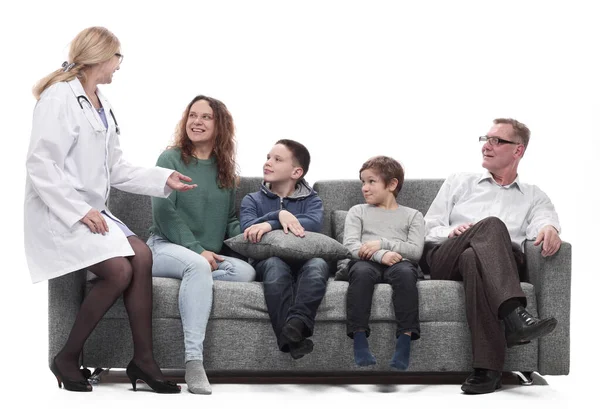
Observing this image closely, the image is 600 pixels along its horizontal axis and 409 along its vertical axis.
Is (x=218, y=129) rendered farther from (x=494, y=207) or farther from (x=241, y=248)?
(x=494, y=207)

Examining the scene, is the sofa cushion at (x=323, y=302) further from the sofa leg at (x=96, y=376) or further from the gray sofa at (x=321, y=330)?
the sofa leg at (x=96, y=376)

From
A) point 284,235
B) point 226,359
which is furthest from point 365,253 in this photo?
point 226,359

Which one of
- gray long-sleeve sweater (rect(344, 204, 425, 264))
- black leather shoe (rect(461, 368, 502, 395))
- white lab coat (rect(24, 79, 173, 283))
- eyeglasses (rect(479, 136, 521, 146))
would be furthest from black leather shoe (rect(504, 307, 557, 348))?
white lab coat (rect(24, 79, 173, 283))

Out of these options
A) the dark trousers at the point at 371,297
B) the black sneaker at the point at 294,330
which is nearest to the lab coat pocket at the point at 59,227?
the black sneaker at the point at 294,330

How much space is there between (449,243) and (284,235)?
722 millimetres

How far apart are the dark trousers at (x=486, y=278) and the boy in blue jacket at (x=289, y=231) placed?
1.91 feet

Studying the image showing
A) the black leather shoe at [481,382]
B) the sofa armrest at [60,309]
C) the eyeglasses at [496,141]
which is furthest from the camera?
the eyeglasses at [496,141]

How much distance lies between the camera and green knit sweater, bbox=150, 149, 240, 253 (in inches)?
178

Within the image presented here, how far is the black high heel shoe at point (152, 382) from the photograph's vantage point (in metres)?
4.02

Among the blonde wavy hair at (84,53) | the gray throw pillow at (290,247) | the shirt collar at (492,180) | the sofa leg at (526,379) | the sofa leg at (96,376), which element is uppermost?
the blonde wavy hair at (84,53)

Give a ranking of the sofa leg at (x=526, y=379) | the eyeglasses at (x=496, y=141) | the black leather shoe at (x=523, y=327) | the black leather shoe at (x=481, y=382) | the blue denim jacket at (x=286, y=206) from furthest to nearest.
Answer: the eyeglasses at (x=496, y=141), the blue denim jacket at (x=286, y=206), the sofa leg at (x=526, y=379), the black leather shoe at (x=481, y=382), the black leather shoe at (x=523, y=327)

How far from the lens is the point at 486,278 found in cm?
417

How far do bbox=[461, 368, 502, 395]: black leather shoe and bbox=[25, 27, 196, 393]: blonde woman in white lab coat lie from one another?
1.17 meters

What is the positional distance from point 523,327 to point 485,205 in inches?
35.7
